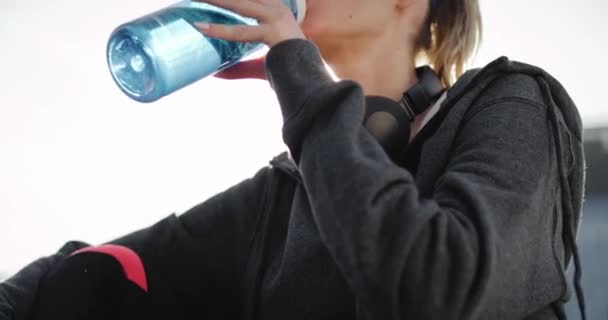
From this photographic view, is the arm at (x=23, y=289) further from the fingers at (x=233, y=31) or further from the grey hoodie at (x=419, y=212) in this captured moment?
the fingers at (x=233, y=31)

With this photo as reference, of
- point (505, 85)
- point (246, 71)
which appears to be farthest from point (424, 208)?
point (246, 71)

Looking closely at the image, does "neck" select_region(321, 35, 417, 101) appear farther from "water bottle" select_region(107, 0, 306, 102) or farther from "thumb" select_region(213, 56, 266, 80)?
"water bottle" select_region(107, 0, 306, 102)

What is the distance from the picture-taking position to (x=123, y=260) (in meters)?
0.89

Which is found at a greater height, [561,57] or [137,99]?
[137,99]

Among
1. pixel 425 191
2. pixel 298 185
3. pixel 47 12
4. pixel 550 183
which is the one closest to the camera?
pixel 550 183

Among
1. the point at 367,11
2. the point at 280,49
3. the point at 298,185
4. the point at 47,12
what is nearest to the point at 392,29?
the point at 367,11

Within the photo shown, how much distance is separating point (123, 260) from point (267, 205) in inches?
9.7

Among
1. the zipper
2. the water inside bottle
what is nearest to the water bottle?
the water inside bottle

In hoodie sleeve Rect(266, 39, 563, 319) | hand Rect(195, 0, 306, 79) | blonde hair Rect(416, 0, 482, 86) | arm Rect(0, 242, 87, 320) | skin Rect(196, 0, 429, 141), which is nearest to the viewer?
hoodie sleeve Rect(266, 39, 563, 319)

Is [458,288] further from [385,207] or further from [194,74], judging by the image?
[194,74]

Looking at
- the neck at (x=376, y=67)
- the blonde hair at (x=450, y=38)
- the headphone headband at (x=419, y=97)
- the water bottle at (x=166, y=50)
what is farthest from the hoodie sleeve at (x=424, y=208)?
the blonde hair at (x=450, y=38)

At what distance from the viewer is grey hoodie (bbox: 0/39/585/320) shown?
0.59 meters

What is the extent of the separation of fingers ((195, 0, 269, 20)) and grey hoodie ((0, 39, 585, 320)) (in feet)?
0.20

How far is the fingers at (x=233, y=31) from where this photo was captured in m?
0.78
